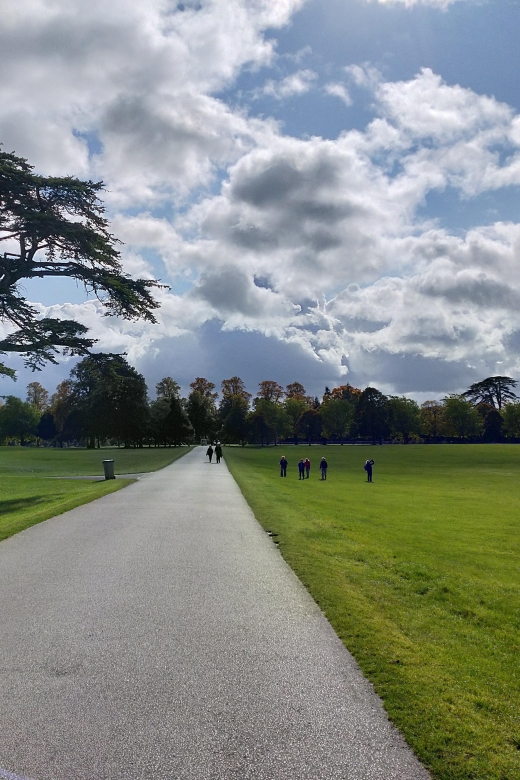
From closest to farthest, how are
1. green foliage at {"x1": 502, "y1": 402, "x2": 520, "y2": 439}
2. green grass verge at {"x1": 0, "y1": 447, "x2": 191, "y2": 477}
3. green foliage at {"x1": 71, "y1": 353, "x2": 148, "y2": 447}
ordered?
green grass verge at {"x1": 0, "y1": 447, "x2": 191, "y2": 477}, green foliage at {"x1": 71, "y1": 353, "x2": 148, "y2": 447}, green foliage at {"x1": 502, "y1": 402, "x2": 520, "y2": 439}

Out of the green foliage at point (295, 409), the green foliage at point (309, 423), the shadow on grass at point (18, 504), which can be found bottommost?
the shadow on grass at point (18, 504)

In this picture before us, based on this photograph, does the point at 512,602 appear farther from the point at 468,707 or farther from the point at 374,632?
the point at 468,707

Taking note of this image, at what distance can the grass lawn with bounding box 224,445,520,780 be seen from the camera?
400 centimetres

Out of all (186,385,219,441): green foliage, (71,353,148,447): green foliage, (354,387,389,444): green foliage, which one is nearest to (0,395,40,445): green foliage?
(71,353,148,447): green foliage

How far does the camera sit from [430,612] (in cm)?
746

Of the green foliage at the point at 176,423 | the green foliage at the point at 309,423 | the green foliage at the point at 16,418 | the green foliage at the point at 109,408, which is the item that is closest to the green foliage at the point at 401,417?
the green foliage at the point at 309,423

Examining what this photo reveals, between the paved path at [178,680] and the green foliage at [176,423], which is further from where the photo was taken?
the green foliage at [176,423]

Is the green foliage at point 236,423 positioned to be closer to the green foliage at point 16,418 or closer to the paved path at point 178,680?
the green foliage at point 16,418

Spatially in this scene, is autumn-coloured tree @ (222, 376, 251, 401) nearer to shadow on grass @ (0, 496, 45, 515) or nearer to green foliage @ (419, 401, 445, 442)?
green foliage @ (419, 401, 445, 442)

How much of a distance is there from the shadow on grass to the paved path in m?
9.65

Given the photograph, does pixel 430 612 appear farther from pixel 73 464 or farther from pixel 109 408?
pixel 109 408

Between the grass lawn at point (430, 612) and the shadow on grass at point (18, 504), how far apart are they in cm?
Result: 801

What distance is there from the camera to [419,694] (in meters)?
4.56

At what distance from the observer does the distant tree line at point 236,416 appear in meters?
103
